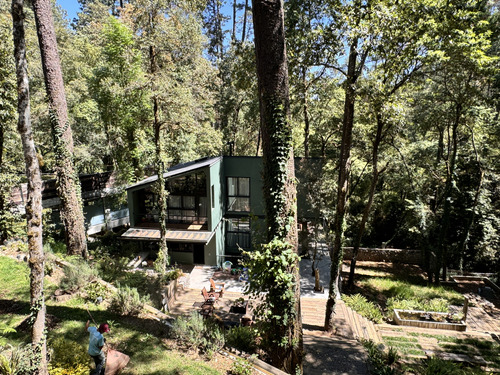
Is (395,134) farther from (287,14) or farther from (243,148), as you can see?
(243,148)

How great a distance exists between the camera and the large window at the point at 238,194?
1662 centimetres

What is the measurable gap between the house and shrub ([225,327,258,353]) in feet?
23.2

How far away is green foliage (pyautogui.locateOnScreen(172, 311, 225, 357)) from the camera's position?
6.01 m

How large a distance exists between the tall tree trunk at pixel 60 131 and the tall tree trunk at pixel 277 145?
8053 millimetres

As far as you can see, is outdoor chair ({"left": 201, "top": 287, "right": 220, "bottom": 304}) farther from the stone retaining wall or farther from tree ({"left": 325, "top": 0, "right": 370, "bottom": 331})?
the stone retaining wall

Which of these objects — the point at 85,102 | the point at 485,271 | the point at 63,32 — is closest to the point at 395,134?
the point at 485,271

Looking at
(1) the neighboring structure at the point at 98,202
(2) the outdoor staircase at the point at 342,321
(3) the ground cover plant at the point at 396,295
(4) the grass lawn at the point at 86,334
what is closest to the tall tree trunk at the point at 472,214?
(3) the ground cover plant at the point at 396,295

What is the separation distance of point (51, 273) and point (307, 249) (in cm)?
1166

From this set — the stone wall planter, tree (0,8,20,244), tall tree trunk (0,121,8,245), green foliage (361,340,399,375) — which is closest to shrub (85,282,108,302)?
tree (0,8,20,244)

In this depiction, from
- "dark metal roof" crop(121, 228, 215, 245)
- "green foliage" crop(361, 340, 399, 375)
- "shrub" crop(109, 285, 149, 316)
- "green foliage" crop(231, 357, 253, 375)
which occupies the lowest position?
"green foliage" crop(361, 340, 399, 375)

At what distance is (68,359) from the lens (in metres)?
4.97

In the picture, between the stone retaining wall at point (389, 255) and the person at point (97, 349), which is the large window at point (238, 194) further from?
the person at point (97, 349)

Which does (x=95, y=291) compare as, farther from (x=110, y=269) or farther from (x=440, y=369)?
(x=440, y=369)

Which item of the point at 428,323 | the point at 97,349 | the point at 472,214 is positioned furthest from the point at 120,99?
the point at 472,214
